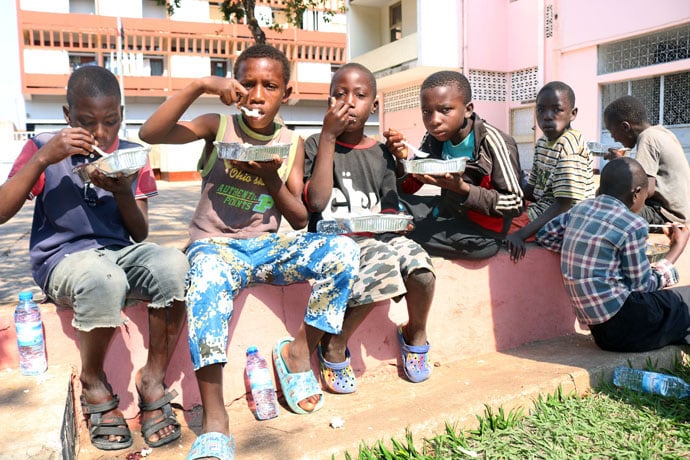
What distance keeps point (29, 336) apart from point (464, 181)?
6.06ft

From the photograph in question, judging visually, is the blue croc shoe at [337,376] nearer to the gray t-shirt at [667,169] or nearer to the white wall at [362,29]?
the gray t-shirt at [667,169]

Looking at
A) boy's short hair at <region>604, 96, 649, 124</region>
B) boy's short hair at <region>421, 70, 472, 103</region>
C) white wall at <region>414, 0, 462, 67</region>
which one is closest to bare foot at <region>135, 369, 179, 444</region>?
boy's short hair at <region>421, 70, 472, 103</region>

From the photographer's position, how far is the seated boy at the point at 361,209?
85.3 inches

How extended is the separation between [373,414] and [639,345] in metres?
1.45

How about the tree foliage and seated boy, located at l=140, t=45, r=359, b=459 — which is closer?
seated boy, located at l=140, t=45, r=359, b=459

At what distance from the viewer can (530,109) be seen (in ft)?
46.6

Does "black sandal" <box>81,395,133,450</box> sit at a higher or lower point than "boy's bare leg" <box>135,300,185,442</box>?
lower

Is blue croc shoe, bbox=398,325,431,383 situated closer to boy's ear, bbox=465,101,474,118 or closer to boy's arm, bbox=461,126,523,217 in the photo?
boy's arm, bbox=461,126,523,217

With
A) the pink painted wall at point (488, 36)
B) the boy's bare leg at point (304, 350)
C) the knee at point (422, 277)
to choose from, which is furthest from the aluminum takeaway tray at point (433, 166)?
the pink painted wall at point (488, 36)

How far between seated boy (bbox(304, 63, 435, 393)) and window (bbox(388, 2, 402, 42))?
53.8 ft

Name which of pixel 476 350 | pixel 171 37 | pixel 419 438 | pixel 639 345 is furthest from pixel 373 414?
pixel 171 37

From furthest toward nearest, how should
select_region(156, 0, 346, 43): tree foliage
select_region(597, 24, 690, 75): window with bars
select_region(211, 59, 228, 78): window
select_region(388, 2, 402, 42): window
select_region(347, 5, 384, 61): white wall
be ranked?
1. select_region(211, 59, 228, 78): window
2. select_region(347, 5, 384, 61): white wall
3. select_region(388, 2, 402, 42): window
4. select_region(597, 24, 690, 75): window with bars
5. select_region(156, 0, 346, 43): tree foliage

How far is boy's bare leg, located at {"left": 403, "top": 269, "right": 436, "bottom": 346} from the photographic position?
7.28ft

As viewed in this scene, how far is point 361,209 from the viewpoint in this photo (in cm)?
244
